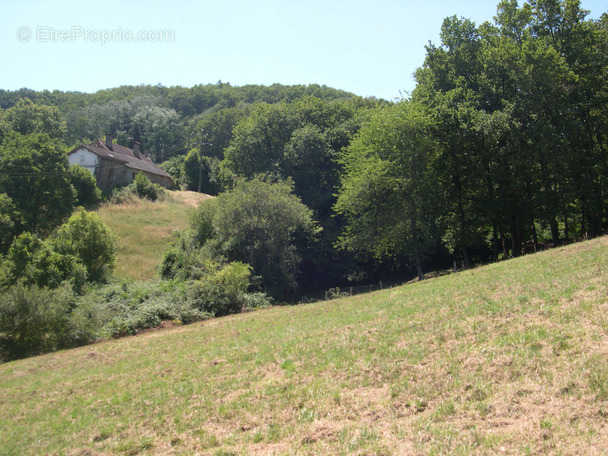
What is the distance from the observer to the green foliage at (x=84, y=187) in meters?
58.0

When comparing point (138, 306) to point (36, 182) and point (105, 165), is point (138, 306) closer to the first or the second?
point (36, 182)

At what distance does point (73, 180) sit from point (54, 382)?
4751 centimetres

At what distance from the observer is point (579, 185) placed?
32.7 m

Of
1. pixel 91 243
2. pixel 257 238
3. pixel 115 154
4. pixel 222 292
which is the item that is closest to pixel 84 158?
pixel 115 154

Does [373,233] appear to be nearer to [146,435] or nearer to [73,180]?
[146,435]

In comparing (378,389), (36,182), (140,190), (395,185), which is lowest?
(378,389)

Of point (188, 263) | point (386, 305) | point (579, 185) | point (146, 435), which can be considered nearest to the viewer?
point (146, 435)

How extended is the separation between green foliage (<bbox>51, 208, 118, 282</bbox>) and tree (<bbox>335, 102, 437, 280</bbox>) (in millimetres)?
21302

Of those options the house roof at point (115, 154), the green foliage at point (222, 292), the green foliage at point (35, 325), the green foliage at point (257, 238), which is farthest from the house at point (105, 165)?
the green foliage at point (35, 325)

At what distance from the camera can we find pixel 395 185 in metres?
35.5

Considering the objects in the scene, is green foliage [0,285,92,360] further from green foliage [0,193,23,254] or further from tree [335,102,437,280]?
tree [335,102,437,280]

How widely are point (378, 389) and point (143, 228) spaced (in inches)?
1891

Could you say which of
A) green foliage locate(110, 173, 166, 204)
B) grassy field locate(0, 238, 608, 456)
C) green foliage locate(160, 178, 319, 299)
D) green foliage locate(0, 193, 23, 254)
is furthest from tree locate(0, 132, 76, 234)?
grassy field locate(0, 238, 608, 456)

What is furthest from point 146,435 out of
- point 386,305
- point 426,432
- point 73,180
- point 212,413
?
point 73,180
